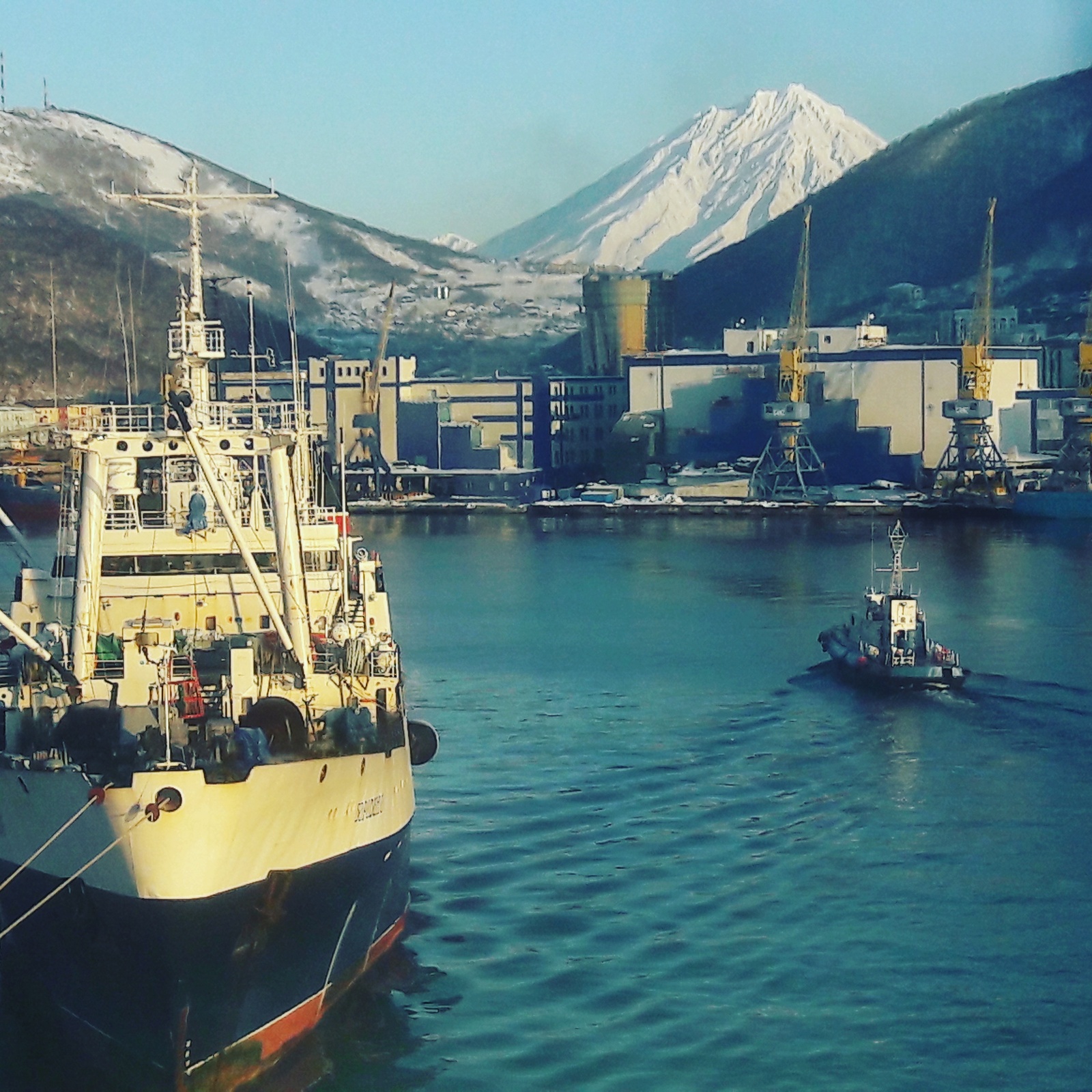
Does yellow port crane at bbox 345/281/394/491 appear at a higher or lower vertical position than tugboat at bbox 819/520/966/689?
higher

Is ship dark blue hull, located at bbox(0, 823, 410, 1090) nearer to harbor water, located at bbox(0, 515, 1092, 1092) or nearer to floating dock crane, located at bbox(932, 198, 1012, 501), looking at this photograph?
harbor water, located at bbox(0, 515, 1092, 1092)

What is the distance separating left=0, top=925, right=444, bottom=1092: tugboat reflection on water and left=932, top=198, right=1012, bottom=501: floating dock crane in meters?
55.2

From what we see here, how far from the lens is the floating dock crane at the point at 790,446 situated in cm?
7062

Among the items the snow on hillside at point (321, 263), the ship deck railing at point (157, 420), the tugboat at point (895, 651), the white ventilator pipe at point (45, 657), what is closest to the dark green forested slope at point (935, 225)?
Answer: the snow on hillside at point (321, 263)

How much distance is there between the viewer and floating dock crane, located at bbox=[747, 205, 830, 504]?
70.6 meters

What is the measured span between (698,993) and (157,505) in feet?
23.4

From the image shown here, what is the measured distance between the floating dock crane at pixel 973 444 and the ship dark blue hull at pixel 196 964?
55.7 metres

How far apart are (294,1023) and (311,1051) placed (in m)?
0.22

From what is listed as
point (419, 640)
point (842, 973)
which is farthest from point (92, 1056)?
point (419, 640)

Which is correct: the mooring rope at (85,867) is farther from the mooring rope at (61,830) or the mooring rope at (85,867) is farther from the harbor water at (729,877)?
the harbor water at (729,877)

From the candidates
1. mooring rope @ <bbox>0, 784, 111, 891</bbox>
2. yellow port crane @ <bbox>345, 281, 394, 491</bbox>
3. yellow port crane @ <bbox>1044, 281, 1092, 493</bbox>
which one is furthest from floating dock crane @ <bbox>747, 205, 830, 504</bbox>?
mooring rope @ <bbox>0, 784, 111, 891</bbox>

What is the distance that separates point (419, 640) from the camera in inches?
1275

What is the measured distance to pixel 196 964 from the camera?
12664mm

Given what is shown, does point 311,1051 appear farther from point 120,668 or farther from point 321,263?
point 321,263
